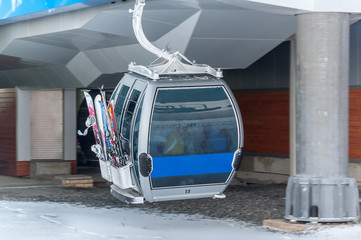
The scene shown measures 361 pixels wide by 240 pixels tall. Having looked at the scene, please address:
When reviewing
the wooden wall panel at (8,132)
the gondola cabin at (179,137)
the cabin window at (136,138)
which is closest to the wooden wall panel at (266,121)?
the wooden wall panel at (8,132)

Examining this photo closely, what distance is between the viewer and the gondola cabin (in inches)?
466

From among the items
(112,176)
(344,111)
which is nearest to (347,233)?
(344,111)

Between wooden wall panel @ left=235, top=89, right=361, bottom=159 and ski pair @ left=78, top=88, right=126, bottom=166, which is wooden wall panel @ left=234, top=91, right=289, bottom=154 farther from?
ski pair @ left=78, top=88, right=126, bottom=166

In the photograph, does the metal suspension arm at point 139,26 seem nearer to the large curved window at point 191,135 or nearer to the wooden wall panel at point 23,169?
the large curved window at point 191,135

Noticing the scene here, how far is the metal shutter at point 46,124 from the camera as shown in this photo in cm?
2483

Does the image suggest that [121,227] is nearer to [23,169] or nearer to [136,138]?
[136,138]

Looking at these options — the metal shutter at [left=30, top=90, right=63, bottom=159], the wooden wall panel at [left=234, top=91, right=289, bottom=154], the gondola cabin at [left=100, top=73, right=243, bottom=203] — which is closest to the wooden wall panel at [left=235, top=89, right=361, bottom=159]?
the wooden wall panel at [left=234, top=91, right=289, bottom=154]

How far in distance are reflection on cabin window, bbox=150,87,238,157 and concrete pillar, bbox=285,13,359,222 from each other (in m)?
1.19

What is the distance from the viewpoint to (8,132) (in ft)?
83.9

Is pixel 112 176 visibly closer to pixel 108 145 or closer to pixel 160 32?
pixel 108 145

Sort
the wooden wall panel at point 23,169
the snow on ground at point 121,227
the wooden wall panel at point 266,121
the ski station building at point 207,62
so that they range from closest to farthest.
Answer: the snow on ground at point 121,227 < the ski station building at point 207,62 < the wooden wall panel at point 266,121 < the wooden wall panel at point 23,169

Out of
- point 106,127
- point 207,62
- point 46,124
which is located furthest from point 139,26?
point 46,124

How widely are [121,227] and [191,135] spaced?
1833 millimetres

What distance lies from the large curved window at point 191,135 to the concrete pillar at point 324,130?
1.17 metres
